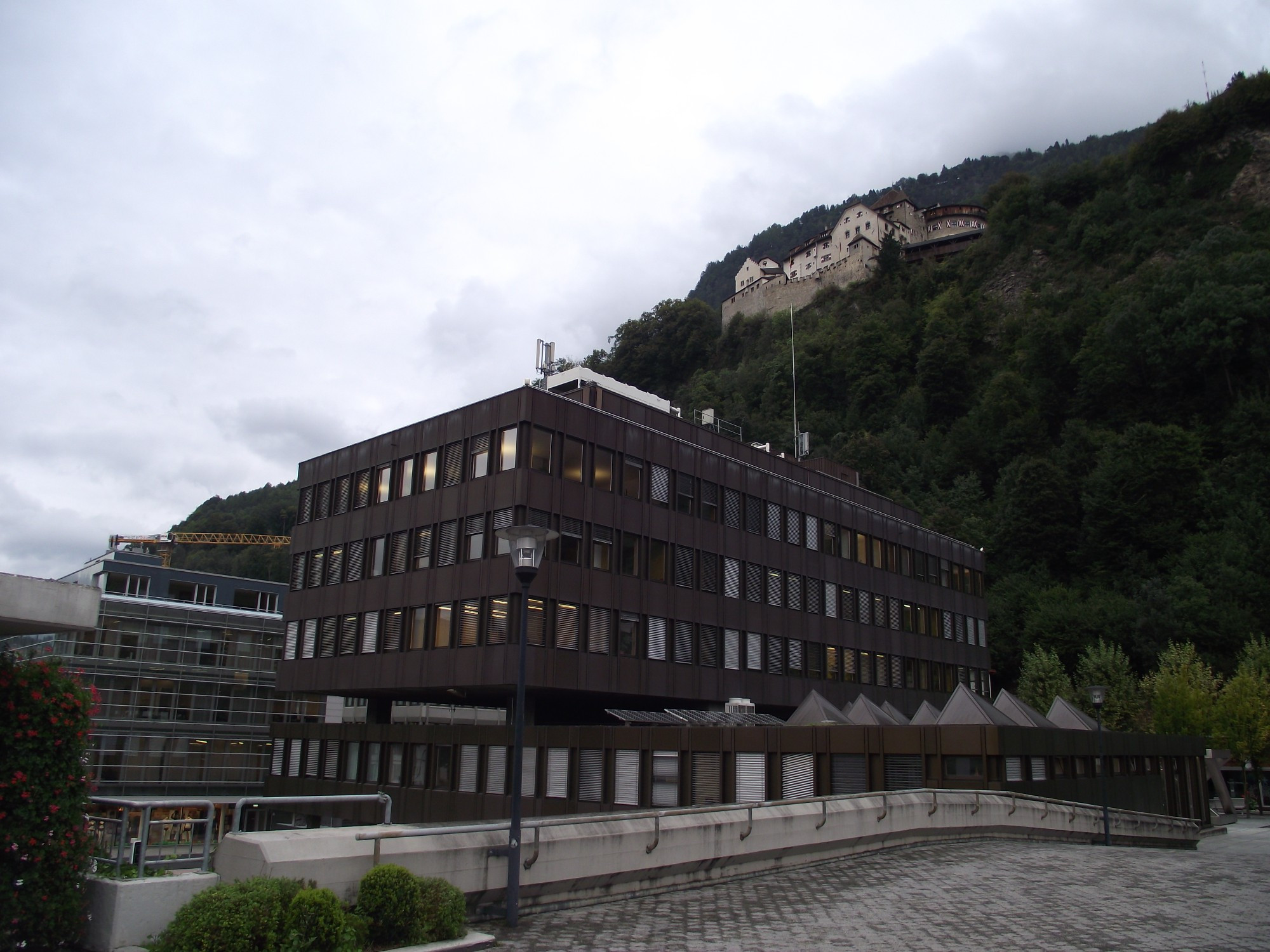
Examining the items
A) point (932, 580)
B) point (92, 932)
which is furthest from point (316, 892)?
point (932, 580)

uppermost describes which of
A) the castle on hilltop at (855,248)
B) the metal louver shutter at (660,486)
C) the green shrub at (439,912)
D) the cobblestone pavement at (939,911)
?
the castle on hilltop at (855,248)

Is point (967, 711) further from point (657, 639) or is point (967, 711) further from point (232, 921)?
point (232, 921)

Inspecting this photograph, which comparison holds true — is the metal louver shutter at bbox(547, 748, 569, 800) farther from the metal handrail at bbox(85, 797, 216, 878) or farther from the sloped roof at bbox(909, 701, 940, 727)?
the metal handrail at bbox(85, 797, 216, 878)

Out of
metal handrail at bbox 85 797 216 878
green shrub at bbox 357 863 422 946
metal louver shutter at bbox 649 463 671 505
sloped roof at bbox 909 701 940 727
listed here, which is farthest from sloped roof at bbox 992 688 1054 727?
metal handrail at bbox 85 797 216 878

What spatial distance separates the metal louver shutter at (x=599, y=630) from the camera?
122ft

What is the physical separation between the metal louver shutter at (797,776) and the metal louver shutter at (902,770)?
2.57 m

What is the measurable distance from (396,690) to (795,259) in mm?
142006

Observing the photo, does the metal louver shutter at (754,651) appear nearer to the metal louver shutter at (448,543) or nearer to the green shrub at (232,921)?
the metal louver shutter at (448,543)

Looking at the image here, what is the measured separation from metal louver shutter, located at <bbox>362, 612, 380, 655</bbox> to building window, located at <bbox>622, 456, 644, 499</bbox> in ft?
40.9

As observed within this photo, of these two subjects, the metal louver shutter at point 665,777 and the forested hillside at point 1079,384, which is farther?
the forested hillside at point 1079,384

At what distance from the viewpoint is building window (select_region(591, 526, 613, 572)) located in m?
38.2

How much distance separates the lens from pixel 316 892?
35.0ft

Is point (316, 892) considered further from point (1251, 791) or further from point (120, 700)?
point (1251, 791)

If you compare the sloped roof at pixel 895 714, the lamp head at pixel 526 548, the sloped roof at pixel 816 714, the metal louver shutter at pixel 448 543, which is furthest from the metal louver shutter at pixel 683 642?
the lamp head at pixel 526 548
